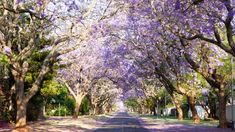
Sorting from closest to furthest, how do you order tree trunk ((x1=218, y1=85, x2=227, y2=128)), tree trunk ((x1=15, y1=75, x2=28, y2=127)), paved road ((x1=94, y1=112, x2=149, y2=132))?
tree trunk ((x1=15, y1=75, x2=28, y2=127)), paved road ((x1=94, y1=112, x2=149, y2=132)), tree trunk ((x1=218, y1=85, x2=227, y2=128))

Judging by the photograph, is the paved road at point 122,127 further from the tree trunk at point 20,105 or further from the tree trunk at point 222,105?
the tree trunk at point 20,105

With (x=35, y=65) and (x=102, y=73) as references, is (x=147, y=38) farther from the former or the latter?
(x=102, y=73)

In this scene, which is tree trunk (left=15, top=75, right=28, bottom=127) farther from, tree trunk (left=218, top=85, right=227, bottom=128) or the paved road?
tree trunk (left=218, top=85, right=227, bottom=128)

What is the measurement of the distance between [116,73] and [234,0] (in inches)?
1471

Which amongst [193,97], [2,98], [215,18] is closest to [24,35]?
[2,98]

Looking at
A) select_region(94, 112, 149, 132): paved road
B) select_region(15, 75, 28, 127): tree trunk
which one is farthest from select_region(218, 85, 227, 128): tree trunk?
select_region(15, 75, 28, 127): tree trunk

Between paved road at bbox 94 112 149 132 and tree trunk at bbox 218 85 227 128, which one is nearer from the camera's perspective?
paved road at bbox 94 112 149 132

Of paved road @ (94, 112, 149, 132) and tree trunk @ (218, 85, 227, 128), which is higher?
tree trunk @ (218, 85, 227, 128)

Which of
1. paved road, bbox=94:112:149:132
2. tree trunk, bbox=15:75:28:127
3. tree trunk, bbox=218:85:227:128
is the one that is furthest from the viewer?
tree trunk, bbox=218:85:227:128

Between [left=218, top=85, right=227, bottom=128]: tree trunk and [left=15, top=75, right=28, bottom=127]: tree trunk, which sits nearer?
[left=15, top=75, right=28, bottom=127]: tree trunk

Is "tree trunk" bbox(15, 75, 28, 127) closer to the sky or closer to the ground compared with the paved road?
closer to the sky

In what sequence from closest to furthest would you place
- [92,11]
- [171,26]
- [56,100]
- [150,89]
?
[171,26] < [92,11] < [56,100] < [150,89]

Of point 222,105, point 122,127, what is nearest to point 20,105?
point 122,127

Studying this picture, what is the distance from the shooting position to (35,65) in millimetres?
33344
